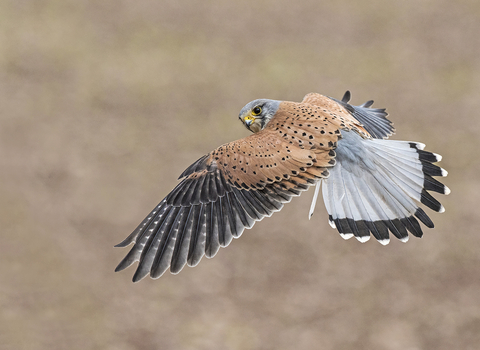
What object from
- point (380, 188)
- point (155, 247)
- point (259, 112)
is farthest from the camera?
point (259, 112)

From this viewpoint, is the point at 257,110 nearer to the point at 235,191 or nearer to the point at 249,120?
the point at 249,120

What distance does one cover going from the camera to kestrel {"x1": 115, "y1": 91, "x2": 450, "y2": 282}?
2602 mm

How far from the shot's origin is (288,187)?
2.65 metres

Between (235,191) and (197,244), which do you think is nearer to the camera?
(197,244)

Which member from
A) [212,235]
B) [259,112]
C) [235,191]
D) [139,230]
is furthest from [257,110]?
[139,230]

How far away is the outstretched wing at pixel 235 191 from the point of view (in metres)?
2.60

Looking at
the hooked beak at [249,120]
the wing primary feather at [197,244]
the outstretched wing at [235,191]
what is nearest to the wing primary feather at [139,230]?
the outstretched wing at [235,191]

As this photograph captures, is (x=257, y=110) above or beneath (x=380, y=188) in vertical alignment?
above

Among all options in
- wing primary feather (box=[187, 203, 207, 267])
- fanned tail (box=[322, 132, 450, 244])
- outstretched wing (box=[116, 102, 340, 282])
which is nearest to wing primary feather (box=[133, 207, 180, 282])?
outstretched wing (box=[116, 102, 340, 282])

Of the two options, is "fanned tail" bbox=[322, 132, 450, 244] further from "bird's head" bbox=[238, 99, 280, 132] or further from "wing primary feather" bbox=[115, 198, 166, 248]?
"wing primary feather" bbox=[115, 198, 166, 248]

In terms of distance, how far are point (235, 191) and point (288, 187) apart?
1.05 feet

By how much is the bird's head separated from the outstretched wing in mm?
59

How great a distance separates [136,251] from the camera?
2574mm

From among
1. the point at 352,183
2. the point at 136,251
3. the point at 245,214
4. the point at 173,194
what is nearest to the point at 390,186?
the point at 352,183
